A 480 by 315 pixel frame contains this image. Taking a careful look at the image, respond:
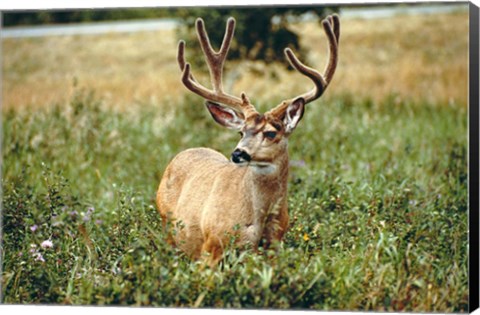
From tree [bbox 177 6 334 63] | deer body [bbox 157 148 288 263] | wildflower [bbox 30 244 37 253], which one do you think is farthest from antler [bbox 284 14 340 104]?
tree [bbox 177 6 334 63]

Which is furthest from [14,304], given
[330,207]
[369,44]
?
[369,44]

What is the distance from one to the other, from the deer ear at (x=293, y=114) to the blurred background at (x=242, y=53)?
634 centimetres

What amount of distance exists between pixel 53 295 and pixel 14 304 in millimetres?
477

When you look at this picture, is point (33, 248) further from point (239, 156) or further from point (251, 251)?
point (239, 156)

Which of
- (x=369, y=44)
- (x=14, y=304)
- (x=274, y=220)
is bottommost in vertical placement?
(x=14, y=304)

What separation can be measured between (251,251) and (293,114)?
99 cm

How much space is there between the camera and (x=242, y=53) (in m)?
14.7

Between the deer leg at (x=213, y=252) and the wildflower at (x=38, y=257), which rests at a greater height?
the deer leg at (x=213, y=252)

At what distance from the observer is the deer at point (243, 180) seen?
7324mm

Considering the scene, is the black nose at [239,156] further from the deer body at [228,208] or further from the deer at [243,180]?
the deer body at [228,208]

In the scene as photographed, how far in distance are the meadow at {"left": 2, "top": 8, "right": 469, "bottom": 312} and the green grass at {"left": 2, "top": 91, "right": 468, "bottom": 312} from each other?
17 mm

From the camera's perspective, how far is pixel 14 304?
8.19m

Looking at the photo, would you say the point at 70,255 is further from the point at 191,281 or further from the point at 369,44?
the point at 369,44

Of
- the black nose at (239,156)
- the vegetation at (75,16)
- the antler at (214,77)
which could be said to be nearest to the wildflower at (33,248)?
the antler at (214,77)
